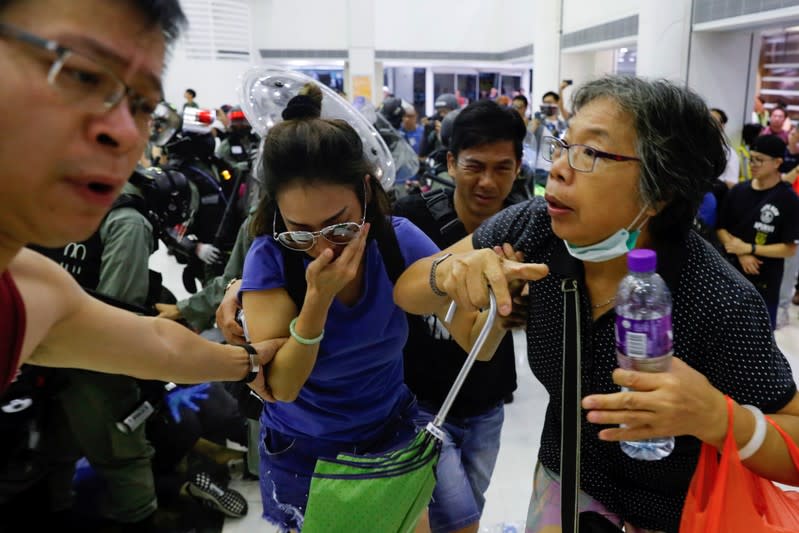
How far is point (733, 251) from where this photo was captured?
14.5ft

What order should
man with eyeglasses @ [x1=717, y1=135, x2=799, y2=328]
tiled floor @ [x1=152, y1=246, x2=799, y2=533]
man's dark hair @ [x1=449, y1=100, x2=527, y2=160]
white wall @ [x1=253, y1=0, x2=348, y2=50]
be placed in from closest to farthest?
man's dark hair @ [x1=449, y1=100, x2=527, y2=160] < tiled floor @ [x1=152, y1=246, x2=799, y2=533] < man with eyeglasses @ [x1=717, y1=135, x2=799, y2=328] < white wall @ [x1=253, y1=0, x2=348, y2=50]

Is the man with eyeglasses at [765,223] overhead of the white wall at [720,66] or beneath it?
beneath

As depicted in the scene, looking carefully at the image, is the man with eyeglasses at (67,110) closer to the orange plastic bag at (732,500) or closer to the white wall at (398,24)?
the orange plastic bag at (732,500)

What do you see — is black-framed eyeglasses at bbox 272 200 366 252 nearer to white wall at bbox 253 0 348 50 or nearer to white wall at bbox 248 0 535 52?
white wall at bbox 248 0 535 52

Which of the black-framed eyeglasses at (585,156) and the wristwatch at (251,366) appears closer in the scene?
the black-framed eyeglasses at (585,156)

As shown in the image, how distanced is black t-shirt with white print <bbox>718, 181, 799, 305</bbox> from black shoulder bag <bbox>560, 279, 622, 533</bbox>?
3690mm

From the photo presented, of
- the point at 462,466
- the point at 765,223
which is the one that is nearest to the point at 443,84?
the point at 765,223

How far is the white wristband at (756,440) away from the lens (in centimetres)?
116

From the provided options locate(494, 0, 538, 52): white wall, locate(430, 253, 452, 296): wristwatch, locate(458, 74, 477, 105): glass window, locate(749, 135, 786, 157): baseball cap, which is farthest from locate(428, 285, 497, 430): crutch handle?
locate(458, 74, 477, 105): glass window

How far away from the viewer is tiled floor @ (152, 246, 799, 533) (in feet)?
9.15

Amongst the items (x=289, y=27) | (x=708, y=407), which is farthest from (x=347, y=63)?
(x=708, y=407)

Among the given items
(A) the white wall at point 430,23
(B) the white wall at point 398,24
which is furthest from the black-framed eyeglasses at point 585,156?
(A) the white wall at point 430,23

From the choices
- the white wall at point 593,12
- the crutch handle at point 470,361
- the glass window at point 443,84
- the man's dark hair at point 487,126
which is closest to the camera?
the crutch handle at point 470,361

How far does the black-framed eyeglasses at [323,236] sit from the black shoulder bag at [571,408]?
0.52 meters
